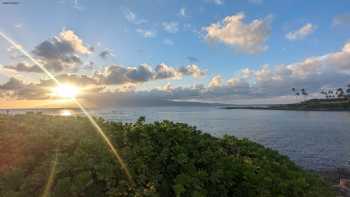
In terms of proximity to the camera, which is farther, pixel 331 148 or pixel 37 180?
pixel 331 148

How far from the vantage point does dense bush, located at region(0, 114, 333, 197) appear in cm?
640

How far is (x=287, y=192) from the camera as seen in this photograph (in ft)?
23.1

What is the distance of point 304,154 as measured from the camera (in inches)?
1459

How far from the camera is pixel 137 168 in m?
7.10

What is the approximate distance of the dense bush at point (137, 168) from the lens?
6402mm

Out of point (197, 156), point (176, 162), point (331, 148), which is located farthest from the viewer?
point (331, 148)

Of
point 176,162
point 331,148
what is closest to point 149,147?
point 176,162

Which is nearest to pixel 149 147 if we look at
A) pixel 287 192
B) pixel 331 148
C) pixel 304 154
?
pixel 287 192

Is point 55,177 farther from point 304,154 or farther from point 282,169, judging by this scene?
point 304,154

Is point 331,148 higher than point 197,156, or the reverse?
point 197,156

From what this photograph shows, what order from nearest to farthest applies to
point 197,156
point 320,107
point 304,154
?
point 197,156, point 304,154, point 320,107

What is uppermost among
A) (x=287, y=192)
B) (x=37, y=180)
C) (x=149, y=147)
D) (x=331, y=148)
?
(x=149, y=147)

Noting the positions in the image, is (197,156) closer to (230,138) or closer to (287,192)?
(287,192)

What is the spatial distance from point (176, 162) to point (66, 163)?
2.94 metres
